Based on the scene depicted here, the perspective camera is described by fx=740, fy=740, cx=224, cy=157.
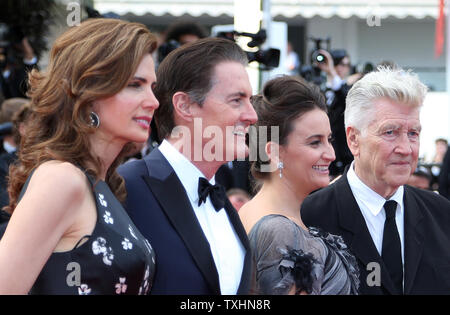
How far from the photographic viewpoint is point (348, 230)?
3.06 m

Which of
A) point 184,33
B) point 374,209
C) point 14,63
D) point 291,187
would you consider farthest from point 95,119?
point 14,63

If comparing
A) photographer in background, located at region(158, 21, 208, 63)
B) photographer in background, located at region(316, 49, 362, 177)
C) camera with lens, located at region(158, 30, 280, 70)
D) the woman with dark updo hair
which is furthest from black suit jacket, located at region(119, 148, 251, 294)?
photographer in background, located at region(158, 21, 208, 63)

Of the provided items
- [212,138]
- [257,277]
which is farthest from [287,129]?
[257,277]

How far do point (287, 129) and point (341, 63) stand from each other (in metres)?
3.97

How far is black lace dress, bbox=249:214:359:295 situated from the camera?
8.27ft

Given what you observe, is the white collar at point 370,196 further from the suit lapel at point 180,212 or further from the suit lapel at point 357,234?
the suit lapel at point 180,212

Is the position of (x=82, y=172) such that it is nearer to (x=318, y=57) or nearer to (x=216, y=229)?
(x=216, y=229)

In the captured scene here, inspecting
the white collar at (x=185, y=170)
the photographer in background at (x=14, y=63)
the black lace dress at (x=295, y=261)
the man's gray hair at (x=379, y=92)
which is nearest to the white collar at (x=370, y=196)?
the man's gray hair at (x=379, y=92)

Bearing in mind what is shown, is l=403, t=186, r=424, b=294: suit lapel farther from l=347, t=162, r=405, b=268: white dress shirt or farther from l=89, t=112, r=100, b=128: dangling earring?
l=89, t=112, r=100, b=128: dangling earring

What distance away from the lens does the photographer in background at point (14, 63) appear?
6598mm

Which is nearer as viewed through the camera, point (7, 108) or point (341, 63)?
point (7, 108)

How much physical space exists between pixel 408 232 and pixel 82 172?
4.89 feet

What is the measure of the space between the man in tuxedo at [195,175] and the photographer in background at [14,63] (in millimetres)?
4124
